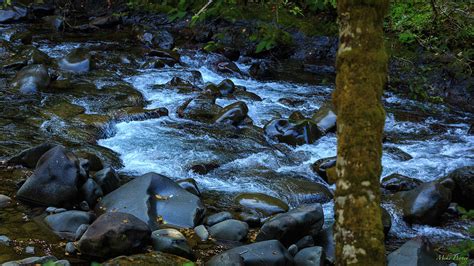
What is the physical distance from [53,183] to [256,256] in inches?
96.2

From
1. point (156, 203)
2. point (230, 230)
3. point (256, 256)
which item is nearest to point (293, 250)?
point (256, 256)

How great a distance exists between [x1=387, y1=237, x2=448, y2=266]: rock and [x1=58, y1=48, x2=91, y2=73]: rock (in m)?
8.48

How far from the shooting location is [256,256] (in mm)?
4684

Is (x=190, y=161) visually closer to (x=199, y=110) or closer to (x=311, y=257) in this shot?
(x=199, y=110)

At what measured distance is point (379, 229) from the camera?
81.0 inches

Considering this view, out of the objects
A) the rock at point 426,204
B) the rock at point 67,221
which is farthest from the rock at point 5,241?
the rock at point 426,204

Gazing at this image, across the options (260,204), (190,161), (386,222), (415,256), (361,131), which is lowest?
(190,161)

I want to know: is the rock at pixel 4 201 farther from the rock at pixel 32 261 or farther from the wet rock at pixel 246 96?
the wet rock at pixel 246 96

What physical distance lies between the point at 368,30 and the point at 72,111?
7.55m

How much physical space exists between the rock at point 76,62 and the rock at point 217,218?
6793 mm

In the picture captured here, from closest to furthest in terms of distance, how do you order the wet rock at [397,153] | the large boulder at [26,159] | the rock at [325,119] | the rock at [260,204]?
the rock at [260,204]
the large boulder at [26,159]
the wet rock at [397,153]
the rock at [325,119]

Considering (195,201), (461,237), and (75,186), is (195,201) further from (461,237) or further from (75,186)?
(461,237)

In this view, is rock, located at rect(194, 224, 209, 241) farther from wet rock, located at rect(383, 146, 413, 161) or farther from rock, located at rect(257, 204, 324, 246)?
wet rock, located at rect(383, 146, 413, 161)

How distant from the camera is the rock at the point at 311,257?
15.8 ft
